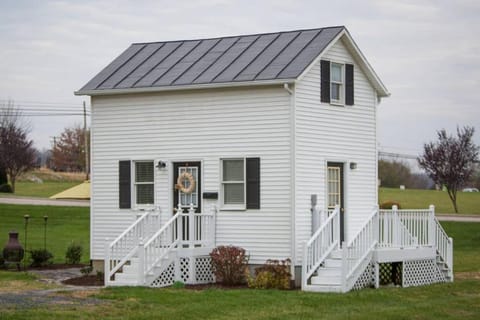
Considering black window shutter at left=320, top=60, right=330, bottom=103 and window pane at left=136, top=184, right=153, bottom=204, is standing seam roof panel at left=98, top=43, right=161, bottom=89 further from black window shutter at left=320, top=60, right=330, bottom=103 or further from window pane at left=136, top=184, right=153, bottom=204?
black window shutter at left=320, top=60, right=330, bottom=103

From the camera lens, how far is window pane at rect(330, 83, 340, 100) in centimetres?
2577

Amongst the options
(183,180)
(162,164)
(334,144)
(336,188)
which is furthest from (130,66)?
(336,188)

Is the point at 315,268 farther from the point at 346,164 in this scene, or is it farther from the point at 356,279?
the point at 346,164

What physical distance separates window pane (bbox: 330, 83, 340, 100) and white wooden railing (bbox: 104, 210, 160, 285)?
5.40 m

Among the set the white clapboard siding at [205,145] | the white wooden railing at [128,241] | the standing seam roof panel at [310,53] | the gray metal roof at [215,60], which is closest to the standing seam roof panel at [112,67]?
the gray metal roof at [215,60]

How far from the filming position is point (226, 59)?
2622 centimetres

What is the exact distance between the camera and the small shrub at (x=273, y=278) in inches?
917

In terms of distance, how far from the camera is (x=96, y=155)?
26969 millimetres

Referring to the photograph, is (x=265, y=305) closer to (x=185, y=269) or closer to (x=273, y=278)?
(x=273, y=278)

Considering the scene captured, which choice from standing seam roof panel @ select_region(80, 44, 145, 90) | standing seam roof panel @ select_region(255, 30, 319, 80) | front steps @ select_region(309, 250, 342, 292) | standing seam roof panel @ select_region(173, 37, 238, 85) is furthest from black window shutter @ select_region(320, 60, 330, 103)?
standing seam roof panel @ select_region(80, 44, 145, 90)

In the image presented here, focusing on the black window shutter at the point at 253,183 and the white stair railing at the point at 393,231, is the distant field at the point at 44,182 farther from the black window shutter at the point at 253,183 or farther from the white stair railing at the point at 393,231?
the white stair railing at the point at 393,231

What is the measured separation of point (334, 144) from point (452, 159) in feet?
123

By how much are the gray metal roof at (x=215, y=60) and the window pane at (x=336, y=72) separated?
2.67 feet

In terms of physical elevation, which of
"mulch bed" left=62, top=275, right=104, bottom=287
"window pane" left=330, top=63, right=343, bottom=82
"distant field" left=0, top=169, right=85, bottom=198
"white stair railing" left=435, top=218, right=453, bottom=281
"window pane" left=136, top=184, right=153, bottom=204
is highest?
"window pane" left=330, top=63, right=343, bottom=82
